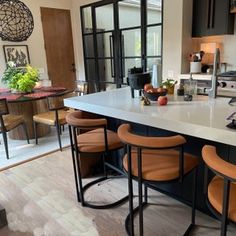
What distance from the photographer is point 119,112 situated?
175 centimetres

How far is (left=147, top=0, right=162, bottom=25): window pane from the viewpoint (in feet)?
13.7

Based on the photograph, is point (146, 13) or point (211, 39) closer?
point (211, 39)

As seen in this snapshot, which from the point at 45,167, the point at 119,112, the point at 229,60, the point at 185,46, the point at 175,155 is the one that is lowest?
the point at 45,167

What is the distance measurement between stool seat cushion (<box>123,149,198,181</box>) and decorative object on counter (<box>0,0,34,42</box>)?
173 inches

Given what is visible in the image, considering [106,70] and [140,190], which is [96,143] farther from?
[106,70]

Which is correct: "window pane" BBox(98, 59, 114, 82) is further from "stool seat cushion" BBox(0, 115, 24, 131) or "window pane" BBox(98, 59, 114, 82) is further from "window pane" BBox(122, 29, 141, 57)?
"stool seat cushion" BBox(0, 115, 24, 131)

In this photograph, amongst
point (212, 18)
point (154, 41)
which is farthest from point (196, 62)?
point (154, 41)

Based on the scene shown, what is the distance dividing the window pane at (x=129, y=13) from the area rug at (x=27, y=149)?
2.52 metres

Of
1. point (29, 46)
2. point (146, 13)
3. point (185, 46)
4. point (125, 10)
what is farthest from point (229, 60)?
point (29, 46)

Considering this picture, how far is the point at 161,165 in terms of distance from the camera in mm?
1497

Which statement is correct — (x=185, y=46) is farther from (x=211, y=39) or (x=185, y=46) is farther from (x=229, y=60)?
(x=229, y=60)

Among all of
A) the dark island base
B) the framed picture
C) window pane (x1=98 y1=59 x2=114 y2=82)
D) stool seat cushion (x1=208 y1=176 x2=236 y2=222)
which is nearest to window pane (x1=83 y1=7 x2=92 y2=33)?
window pane (x1=98 y1=59 x2=114 y2=82)

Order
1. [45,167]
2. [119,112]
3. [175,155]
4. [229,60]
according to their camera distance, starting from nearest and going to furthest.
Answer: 1. [175,155]
2. [119,112]
3. [45,167]
4. [229,60]

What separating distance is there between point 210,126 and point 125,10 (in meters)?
4.10
